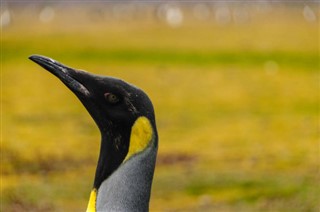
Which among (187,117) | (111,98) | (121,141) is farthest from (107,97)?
(187,117)

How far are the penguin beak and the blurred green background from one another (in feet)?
18.6

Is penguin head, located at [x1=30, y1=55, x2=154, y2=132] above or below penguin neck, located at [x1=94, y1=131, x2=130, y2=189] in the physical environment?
above

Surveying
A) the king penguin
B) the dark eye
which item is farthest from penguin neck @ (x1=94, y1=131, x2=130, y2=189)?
the dark eye

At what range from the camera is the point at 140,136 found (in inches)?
199

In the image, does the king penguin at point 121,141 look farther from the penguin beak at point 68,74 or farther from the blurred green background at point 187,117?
the blurred green background at point 187,117

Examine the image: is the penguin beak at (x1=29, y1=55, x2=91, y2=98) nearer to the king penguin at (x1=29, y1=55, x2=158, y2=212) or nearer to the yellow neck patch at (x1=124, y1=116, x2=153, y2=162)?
the king penguin at (x1=29, y1=55, x2=158, y2=212)

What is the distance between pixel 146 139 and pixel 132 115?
0.15m

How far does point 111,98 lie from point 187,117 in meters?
18.7

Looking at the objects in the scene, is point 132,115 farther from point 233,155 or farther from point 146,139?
point 233,155

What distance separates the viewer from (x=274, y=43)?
4775 centimetres

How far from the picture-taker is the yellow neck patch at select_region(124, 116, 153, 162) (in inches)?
198

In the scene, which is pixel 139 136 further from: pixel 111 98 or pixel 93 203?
pixel 93 203

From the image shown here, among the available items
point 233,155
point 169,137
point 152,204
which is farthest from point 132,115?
point 169,137

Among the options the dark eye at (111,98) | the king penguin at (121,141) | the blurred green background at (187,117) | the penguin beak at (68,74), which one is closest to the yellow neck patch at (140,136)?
the king penguin at (121,141)
